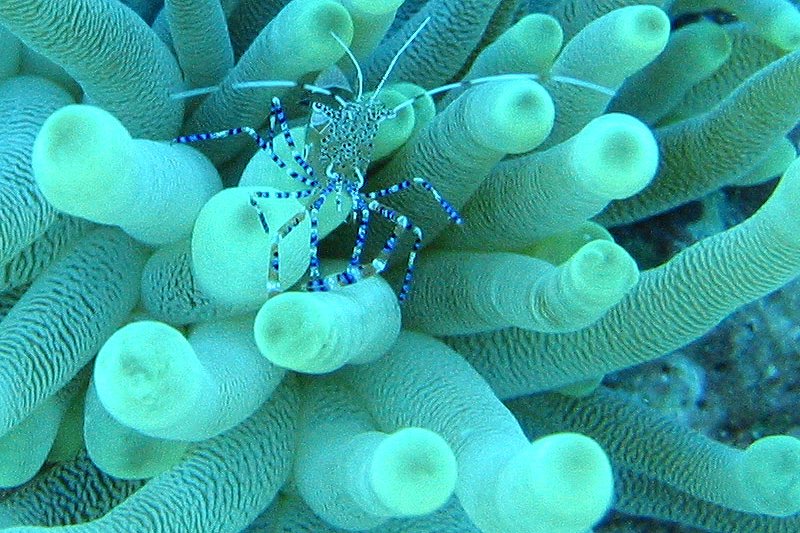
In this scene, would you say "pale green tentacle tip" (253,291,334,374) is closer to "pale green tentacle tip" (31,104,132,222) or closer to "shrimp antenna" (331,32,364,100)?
"pale green tentacle tip" (31,104,132,222)

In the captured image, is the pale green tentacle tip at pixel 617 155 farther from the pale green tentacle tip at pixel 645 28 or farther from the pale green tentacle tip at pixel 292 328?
the pale green tentacle tip at pixel 292 328

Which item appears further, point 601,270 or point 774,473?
point 774,473

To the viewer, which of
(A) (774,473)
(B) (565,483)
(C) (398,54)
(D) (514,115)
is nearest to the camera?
(B) (565,483)

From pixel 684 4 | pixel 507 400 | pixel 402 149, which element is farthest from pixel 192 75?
pixel 684 4

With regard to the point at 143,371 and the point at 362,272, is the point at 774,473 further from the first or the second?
the point at 143,371

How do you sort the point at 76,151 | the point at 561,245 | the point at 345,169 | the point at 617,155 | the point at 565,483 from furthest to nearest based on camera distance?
the point at 345,169, the point at 561,245, the point at 617,155, the point at 76,151, the point at 565,483

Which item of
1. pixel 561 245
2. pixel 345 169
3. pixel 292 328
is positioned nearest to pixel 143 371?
pixel 292 328

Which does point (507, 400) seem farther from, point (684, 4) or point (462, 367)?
point (684, 4)

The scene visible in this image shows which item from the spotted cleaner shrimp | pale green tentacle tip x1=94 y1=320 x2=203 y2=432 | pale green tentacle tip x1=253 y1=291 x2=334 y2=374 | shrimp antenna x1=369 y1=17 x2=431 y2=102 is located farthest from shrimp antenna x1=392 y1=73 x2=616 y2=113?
pale green tentacle tip x1=94 y1=320 x2=203 y2=432
